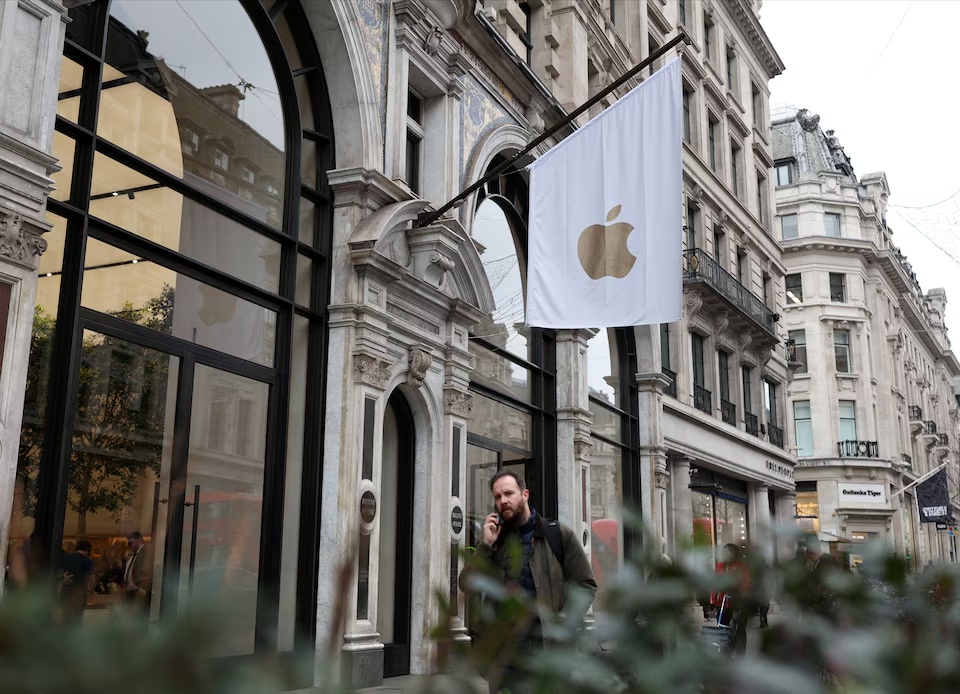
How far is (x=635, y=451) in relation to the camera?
21328mm

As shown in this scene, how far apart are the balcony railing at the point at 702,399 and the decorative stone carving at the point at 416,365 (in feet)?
45.4

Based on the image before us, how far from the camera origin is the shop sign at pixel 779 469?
99.9ft

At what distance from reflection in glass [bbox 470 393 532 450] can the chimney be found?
18.6 ft

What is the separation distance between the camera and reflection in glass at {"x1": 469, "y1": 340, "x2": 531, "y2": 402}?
14898mm

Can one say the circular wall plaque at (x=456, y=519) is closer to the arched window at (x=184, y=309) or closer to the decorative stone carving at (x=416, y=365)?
Result: the decorative stone carving at (x=416, y=365)

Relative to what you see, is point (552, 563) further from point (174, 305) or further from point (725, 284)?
point (725, 284)

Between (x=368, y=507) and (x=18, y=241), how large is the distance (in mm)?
5279

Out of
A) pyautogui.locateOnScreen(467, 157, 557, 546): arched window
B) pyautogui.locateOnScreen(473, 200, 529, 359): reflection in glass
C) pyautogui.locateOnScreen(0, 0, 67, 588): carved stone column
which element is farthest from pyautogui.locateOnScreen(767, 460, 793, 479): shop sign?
pyautogui.locateOnScreen(0, 0, 67, 588): carved stone column

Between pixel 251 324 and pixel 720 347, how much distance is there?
19.3m

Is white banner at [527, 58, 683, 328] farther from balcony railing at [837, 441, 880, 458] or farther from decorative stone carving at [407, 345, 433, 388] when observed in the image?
balcony railing at [837, 441, 880, 458]

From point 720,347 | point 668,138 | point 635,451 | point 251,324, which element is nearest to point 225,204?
point 251,324

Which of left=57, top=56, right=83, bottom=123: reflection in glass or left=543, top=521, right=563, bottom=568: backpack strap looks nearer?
left=543, top=521, right=563, bottom=568: backpack strap

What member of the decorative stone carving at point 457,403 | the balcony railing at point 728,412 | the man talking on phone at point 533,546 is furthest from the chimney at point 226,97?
the balcony railing at point 728,412

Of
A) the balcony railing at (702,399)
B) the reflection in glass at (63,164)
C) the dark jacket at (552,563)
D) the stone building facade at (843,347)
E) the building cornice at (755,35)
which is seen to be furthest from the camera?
the stone building facade at (843,347)
